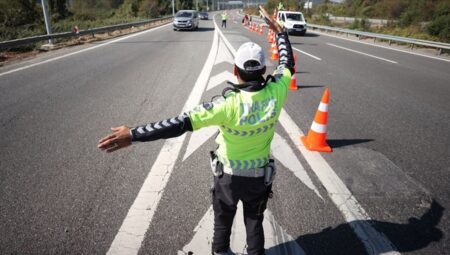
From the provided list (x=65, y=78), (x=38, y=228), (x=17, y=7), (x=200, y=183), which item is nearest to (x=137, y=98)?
(x=65, y=78)

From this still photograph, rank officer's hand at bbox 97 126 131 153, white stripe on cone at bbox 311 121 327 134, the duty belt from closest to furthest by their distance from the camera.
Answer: officer's hand at bbox 97 126 131 153 < the duty belt < white stripe on cone at bbox 311 121 327 134

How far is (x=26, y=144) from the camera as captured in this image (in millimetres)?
4754

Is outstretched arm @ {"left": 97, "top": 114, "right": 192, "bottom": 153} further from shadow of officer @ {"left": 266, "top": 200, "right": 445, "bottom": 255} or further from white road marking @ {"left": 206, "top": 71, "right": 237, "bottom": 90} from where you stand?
white road marking @ {"left": 206, "top": 71, "right": 237, "bottom": 90}

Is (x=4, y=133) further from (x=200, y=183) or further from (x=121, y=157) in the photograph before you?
(x=200, y=183)

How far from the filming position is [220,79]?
9.16 metres

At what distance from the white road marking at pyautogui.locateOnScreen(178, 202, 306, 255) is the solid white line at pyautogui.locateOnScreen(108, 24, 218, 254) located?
49cm

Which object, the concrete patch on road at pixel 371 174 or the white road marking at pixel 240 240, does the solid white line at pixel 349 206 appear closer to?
the concrete patch on road at pixel 371 174

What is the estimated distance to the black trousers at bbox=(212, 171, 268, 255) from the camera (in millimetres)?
2363

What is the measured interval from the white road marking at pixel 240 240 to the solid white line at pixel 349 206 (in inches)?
27.1

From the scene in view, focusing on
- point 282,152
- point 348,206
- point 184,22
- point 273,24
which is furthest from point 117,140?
point 184,22

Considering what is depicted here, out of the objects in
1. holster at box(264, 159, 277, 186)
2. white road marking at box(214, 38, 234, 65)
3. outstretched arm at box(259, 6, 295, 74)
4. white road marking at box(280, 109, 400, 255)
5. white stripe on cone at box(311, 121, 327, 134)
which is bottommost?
white road marking at box(280, 109, 400, 255)

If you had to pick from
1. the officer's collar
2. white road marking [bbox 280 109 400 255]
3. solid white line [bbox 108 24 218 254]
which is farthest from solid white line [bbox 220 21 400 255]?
solid white line [bbox 108 24 218 254]

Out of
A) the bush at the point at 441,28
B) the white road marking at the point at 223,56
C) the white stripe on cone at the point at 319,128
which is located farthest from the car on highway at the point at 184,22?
the white stripe on cone at the point at 319,128

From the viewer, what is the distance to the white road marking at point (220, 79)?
859 cm
